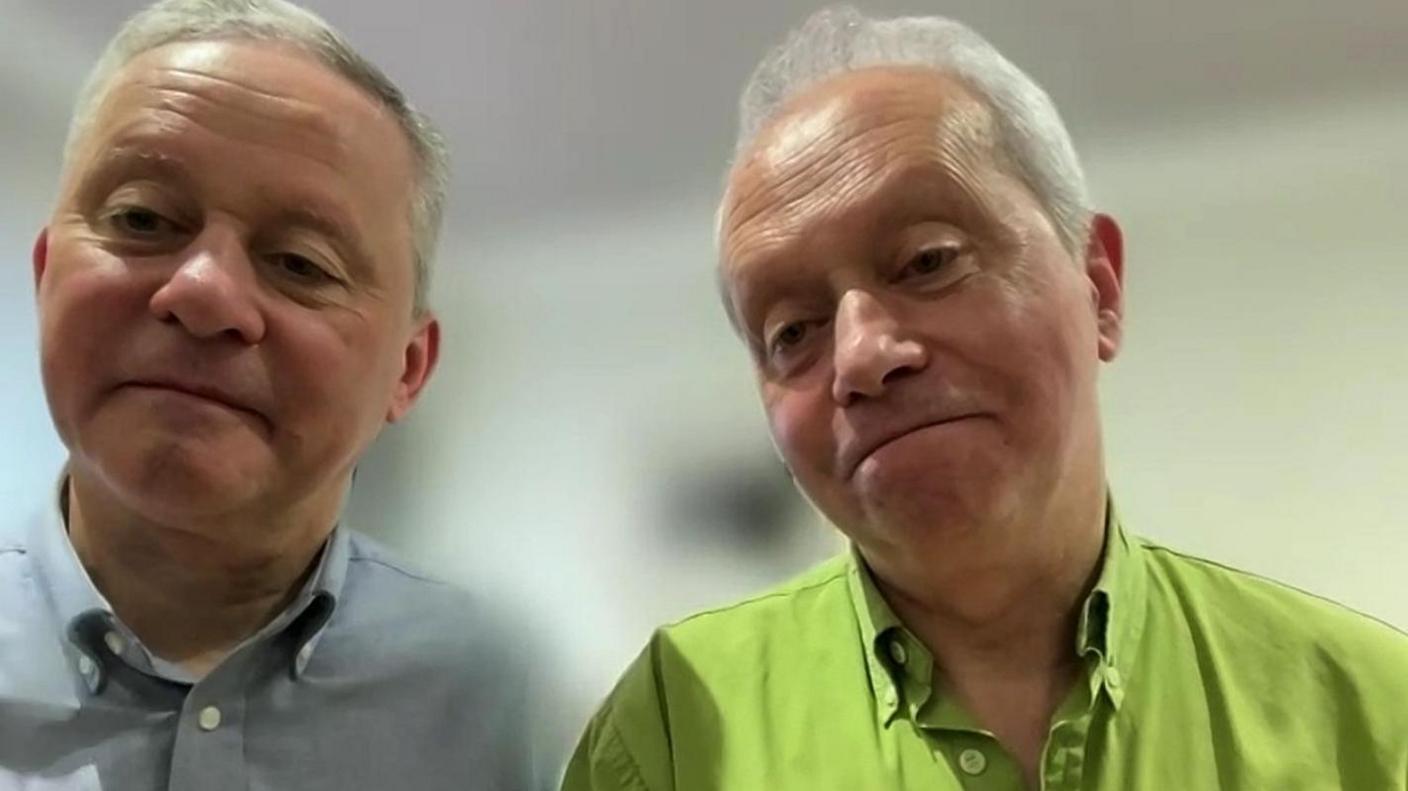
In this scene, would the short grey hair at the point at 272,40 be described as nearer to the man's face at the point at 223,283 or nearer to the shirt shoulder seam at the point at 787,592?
the man's face at the point at 223,283

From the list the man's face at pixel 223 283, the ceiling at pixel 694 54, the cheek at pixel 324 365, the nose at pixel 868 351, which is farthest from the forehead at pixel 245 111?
the ceiling at pixel 694 54

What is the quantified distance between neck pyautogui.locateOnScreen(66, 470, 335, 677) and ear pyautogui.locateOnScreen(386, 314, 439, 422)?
0.17m

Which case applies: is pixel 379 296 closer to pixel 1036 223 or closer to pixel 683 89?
pixel 1036 223

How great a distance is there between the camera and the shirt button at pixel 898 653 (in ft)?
3.39

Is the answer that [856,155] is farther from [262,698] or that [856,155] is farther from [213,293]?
[262,698]

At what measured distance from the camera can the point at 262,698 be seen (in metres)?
1.04

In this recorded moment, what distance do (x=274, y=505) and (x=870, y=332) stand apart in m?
0.48

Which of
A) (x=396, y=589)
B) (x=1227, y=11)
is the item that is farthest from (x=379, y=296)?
(x=1227, y=11)

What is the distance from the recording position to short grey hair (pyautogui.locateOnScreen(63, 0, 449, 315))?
1.10 metres

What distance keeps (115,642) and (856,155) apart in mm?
665

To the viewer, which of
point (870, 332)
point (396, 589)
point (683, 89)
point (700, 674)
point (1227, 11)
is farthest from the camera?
point (683, 89)

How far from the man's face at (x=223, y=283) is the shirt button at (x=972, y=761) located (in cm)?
53

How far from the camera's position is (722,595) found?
2.01 metres

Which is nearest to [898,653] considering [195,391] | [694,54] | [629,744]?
[629,744]
